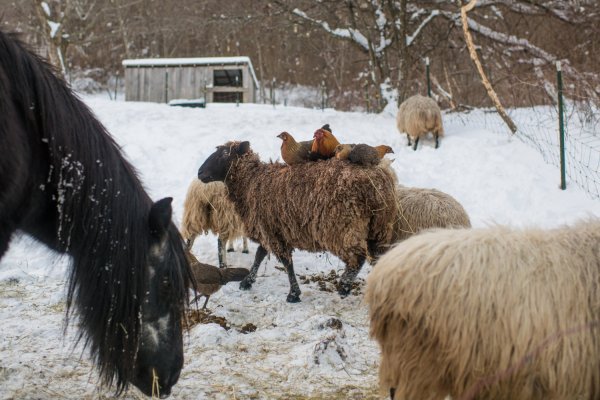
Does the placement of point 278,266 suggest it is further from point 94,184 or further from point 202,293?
point 94,184

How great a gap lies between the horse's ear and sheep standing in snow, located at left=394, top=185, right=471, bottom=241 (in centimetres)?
301

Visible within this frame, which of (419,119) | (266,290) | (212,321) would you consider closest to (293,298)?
(266,290)

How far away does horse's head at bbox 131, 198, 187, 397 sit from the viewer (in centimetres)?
269

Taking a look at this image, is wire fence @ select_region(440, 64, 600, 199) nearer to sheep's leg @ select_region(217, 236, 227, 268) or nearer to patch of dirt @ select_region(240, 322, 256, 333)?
sheep's leg @ select_region(217, 236, 227, 268)

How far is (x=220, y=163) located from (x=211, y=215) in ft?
3.36

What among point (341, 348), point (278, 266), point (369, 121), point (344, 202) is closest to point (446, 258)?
point (341, 348)

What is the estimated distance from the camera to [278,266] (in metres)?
6.87

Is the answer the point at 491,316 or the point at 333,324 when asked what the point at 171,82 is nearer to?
the point at 333,324

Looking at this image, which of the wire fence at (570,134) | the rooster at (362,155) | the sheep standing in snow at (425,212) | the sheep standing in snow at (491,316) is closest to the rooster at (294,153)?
the rooster at (362,155)

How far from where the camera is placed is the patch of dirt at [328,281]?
5.87 meters

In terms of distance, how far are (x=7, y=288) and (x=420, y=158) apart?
24.4 feet

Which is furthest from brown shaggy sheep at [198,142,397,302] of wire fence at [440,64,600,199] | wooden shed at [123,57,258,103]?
wooden shed at [123,57,258,103]

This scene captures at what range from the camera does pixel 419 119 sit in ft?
33.8

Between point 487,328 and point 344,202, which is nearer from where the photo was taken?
point 487,328
